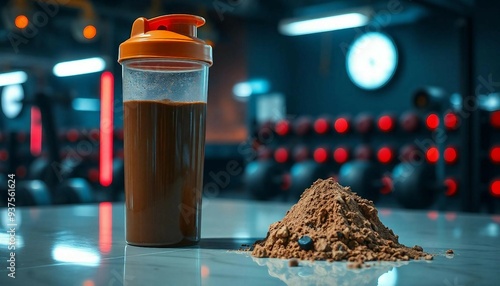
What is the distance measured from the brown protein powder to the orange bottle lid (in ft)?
1.10

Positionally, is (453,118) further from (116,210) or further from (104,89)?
(116,210)

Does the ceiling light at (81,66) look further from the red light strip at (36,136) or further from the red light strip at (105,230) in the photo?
the red light strip at (105,230)

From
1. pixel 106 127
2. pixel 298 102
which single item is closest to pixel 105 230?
pixel 106 127

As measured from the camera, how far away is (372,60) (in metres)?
6.43

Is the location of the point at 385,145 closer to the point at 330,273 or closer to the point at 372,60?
the point at 372,60

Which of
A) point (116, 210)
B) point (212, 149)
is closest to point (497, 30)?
point (212, 149)

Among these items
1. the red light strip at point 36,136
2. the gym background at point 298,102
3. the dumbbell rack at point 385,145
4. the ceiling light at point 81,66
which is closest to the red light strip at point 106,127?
the gym background at point 298,102

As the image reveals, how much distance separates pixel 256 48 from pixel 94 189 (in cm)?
296

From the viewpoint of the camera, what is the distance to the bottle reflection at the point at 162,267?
2.43 feet

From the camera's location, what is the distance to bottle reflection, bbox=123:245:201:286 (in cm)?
74

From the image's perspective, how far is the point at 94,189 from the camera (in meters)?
7.76

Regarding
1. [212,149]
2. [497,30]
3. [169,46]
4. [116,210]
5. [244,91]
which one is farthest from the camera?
[244,91]

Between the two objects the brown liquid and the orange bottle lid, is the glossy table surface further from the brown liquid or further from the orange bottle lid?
the orange bottle lid

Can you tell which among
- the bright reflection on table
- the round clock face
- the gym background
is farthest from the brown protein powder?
the round clock face
